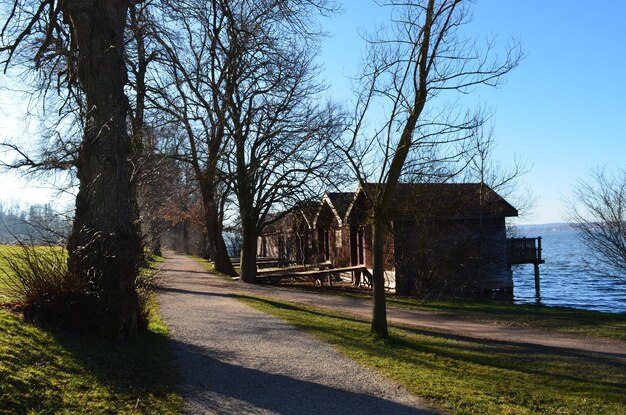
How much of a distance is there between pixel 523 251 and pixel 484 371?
25910 mm

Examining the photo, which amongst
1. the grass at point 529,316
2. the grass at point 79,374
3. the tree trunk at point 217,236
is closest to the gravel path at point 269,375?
the grass at point 79,374

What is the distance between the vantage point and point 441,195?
73.7 feet

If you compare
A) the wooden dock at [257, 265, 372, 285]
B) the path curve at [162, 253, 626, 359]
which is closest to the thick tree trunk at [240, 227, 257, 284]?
the wooden dock at [257, 265, 372, 285]

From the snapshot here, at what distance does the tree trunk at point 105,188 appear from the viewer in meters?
8.77

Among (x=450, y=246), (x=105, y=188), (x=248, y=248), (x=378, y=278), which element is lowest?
(x=378, y=278)

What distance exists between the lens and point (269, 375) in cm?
804

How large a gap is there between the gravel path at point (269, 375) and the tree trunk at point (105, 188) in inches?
51.6

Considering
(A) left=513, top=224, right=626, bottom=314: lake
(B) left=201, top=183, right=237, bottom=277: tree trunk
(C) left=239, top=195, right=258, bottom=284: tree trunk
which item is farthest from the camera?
(B) left=201, top=183, right=237, bottom=277: tree trunk

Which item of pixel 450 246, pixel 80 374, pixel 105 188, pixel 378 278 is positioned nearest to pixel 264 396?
pixel 80 374

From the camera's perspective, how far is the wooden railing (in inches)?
1309

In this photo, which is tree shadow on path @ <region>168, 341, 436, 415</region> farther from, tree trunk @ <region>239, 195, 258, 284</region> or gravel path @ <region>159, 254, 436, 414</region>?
Result: tree trunk @ <region>239, 195, 258, 284</region>

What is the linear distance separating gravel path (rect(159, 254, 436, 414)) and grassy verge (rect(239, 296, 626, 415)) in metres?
0.46

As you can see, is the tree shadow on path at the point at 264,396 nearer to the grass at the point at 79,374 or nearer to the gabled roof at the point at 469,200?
the grass at the point at 79,374

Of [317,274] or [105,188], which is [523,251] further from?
[105,188]
